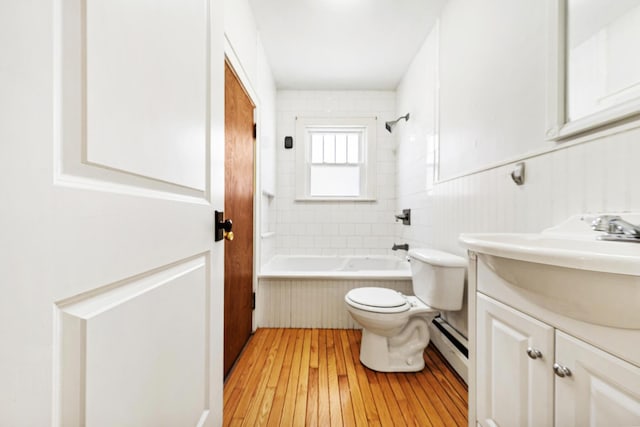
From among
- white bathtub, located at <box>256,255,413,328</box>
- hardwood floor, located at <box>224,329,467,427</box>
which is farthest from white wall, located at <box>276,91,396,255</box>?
hardwood floor, located at <box>224,329,467,427</box>

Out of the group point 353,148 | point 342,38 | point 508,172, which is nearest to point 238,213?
point 508,172

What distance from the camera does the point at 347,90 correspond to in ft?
10.8

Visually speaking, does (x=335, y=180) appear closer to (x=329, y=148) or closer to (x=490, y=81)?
(x=329, y=148)

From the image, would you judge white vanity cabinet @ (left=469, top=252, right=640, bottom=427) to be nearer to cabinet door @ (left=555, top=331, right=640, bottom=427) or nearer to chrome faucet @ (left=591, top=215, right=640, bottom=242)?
cabinet door @ (left=555, top=331, right=640, bottom=427)

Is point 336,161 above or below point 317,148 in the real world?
below

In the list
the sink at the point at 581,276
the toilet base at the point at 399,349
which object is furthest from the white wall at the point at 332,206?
the sink at the point at 581,276

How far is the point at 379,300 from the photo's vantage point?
71.2 inches

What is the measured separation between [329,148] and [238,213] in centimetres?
189

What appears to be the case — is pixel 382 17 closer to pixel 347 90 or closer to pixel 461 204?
pixel 347 90

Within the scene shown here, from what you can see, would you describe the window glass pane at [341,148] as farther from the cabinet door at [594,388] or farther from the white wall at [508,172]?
the cabinet door at [594,388]

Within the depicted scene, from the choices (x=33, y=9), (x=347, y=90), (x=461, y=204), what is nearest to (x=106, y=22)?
(x=33, y=9)

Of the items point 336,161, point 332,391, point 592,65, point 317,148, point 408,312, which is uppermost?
point 317,148

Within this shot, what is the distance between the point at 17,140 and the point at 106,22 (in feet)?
0.88

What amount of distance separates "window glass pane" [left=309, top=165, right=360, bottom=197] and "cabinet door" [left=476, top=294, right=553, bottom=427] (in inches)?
98.5
